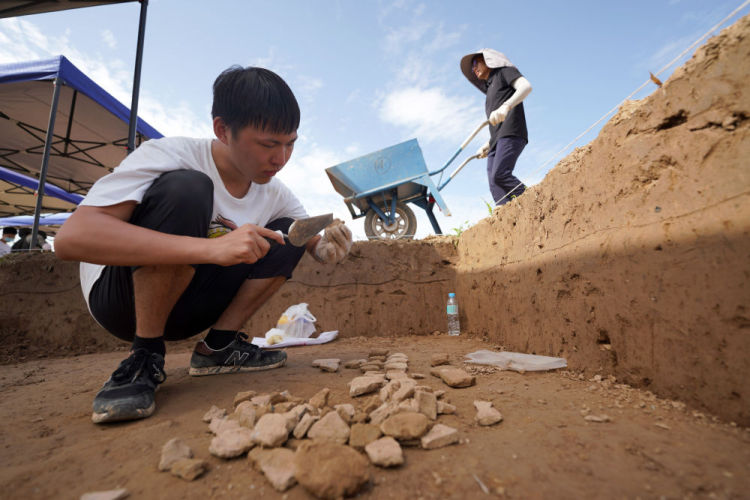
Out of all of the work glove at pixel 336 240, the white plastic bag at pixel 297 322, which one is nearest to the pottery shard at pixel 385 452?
the work glove at pixel 336 240

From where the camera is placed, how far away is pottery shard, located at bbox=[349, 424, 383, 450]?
83cm

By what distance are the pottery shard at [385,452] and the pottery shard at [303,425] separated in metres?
0.20

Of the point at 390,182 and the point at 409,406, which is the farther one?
the point at 390,182

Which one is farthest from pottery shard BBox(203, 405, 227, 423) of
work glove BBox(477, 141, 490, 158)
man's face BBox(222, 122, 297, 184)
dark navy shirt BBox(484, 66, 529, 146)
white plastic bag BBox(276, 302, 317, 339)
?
work glove BBox(477, 141, 490, 158)

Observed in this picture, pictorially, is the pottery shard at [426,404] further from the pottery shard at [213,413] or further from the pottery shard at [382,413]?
the pottery shard at [213,413]

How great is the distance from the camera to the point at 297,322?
311 cm

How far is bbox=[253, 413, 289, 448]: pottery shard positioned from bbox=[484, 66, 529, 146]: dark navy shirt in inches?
111

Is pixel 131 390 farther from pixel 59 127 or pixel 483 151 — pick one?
pixel 59 127

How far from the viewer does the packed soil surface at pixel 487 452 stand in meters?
0.66

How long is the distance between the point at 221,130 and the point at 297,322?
2.06m

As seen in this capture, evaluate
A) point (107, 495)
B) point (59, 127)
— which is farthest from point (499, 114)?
point (59, 127)

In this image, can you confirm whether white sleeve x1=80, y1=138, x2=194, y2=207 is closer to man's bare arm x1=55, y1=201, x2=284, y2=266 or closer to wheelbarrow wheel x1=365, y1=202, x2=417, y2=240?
man's bare arm x1=55, y1=201, x2=284, y2=266

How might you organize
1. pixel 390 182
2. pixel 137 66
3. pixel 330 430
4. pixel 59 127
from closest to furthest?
pixel 330 430, pixel 137 66, pixel 59 127, pixel 390 182

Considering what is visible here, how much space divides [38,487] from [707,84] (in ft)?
6.36
